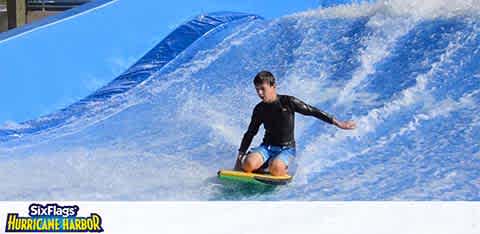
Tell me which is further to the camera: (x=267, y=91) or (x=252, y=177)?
(x=267, y=91)

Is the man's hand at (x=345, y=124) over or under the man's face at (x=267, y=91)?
under

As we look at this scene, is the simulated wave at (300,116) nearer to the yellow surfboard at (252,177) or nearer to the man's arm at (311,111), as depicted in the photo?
the yellow surfboard at (252,177)

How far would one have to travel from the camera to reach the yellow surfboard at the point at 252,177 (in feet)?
10.0

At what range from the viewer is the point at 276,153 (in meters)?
3.22

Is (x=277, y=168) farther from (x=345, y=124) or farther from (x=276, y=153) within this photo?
(x=345, y=124)

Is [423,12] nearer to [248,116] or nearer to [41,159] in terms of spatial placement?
[248,116]

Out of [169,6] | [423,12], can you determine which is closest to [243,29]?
[169,6]
